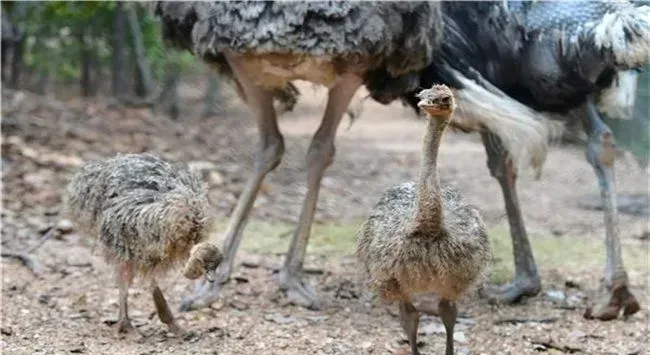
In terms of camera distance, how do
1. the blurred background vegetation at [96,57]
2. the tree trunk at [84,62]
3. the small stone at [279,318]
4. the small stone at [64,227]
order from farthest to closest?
the tree trunk at [84,62] → the blurred background vegetation at [96,57] → the small stone at [64,227] → the small stone at [279,318]

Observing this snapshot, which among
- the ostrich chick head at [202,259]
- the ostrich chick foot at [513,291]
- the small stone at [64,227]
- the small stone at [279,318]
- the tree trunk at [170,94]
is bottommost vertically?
the tree trunk at [170,94]

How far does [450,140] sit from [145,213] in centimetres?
762

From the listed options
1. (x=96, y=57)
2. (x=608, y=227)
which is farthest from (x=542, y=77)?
(x=96, y=57)

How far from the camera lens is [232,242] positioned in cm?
441

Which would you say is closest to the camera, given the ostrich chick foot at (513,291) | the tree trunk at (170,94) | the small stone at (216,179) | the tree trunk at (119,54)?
the ostrich chick foot at (513,291)

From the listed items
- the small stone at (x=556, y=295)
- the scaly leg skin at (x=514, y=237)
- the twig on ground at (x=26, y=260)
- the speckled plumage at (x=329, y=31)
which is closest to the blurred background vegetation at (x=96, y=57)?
the twig on ground at (x=26, y=260)

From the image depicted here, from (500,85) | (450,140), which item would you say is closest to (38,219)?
(500,85)

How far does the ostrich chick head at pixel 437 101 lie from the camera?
291 centimetres

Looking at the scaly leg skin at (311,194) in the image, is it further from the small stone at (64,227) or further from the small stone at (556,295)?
the small stone at (64,227)

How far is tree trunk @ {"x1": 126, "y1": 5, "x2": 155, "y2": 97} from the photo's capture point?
340 inches

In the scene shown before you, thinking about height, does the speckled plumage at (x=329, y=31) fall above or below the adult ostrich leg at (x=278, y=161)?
above

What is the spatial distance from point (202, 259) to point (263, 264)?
183 centimetres

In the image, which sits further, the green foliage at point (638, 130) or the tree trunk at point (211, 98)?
the tree trunk at point (211, 98)

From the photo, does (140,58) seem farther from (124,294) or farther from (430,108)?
(430,108)
